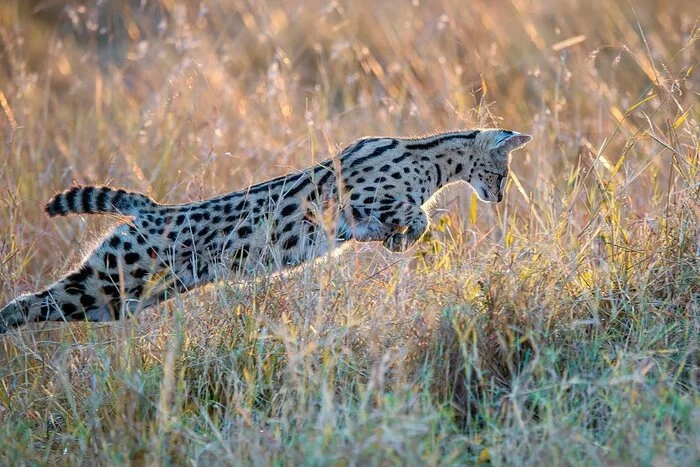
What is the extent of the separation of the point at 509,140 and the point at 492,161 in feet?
0.58

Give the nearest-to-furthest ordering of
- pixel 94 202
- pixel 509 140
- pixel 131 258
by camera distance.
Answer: pixel 131 258, pixel 94 202, pixel 509 140

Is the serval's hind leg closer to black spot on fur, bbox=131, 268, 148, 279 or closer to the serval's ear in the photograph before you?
black spot on fur, bbox=131, 268, 148, 279

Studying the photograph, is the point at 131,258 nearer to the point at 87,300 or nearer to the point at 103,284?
the point at 103,284

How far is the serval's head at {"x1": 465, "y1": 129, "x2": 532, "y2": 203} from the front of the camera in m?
6.13

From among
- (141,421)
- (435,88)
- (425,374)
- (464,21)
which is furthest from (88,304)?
(464,21)

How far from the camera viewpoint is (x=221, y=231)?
17.9 feet

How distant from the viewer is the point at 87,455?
14.1ft

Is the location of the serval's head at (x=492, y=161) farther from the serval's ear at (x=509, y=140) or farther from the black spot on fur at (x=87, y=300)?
the black spot on fur at (x=87, y=300)

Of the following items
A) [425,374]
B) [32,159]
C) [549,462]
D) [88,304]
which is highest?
[32,159]

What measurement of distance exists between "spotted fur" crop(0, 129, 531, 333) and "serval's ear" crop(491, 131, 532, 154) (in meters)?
0.57

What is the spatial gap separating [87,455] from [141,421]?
250 millimetres

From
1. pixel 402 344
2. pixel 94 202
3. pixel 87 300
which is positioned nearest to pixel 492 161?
pixel 402 344

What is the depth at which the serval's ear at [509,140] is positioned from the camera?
6070mm

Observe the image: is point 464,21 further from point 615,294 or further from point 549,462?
point 549,462
